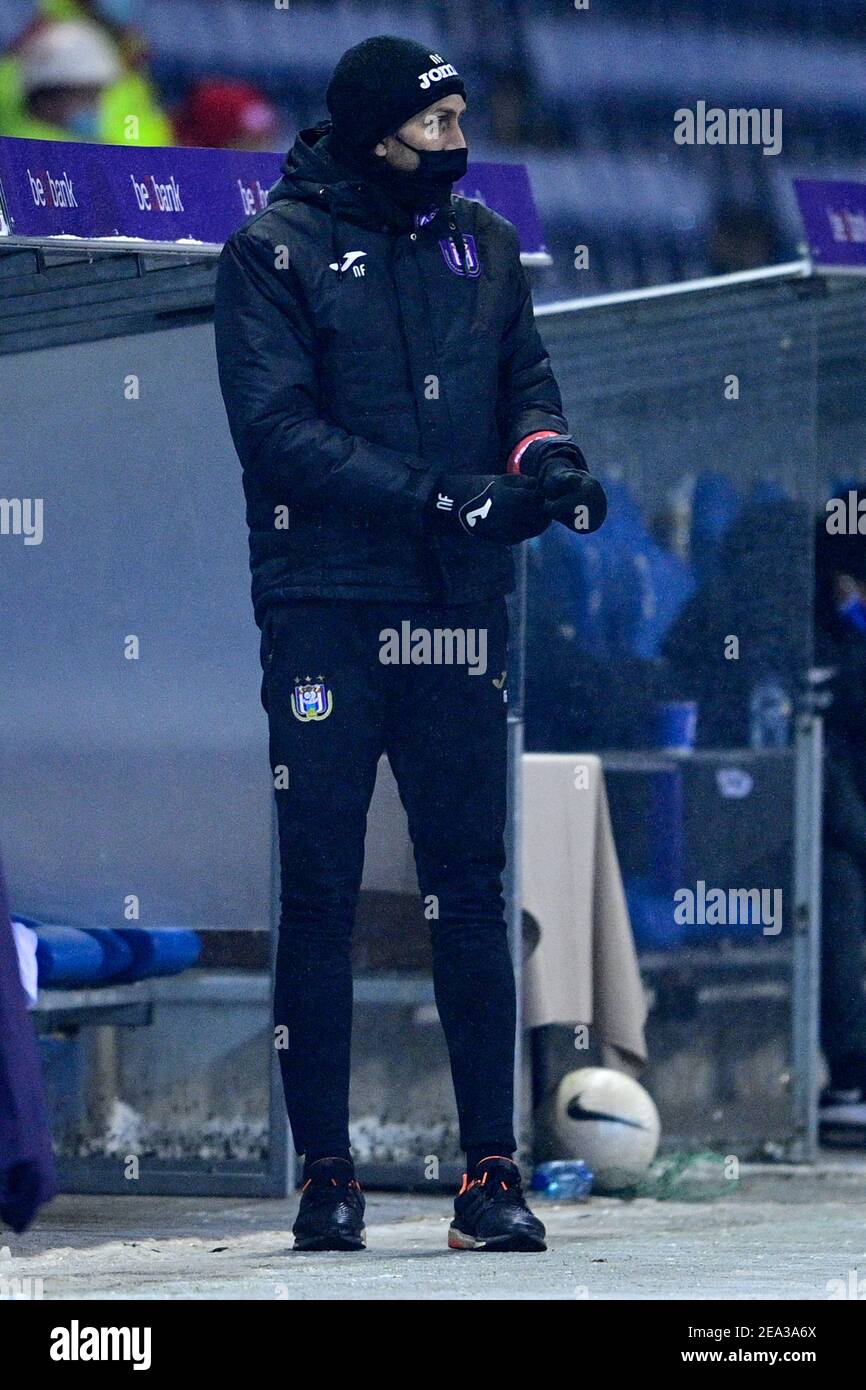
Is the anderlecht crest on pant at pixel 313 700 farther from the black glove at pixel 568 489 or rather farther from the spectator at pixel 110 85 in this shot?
the spectator at pixel 110 85

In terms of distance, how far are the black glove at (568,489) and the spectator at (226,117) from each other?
6732 mm

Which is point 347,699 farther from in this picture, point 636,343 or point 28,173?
point 636,343

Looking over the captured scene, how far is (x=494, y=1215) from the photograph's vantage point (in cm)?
401

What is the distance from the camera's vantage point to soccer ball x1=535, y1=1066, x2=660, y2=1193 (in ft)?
17.8

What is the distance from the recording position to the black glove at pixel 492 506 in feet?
13.0

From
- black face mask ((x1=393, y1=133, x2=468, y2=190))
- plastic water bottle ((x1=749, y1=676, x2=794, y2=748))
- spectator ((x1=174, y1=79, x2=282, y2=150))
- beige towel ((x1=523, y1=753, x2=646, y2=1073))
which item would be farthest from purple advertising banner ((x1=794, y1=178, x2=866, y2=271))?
spectator ((x1=174, y1=79, x2=282, y2=150))

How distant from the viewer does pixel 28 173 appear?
4801 mm

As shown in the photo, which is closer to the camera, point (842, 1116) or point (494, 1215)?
point (494, 1215)

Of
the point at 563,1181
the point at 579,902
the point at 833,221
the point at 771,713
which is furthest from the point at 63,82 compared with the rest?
the point at 563,1181

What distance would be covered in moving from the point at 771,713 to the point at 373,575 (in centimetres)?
234

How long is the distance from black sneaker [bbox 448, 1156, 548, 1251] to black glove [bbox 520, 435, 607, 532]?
0.97 m

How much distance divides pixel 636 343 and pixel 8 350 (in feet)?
5.86

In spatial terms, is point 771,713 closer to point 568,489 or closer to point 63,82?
point 568,489

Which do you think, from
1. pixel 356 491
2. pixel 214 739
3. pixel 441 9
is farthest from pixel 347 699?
pixel 441 9
